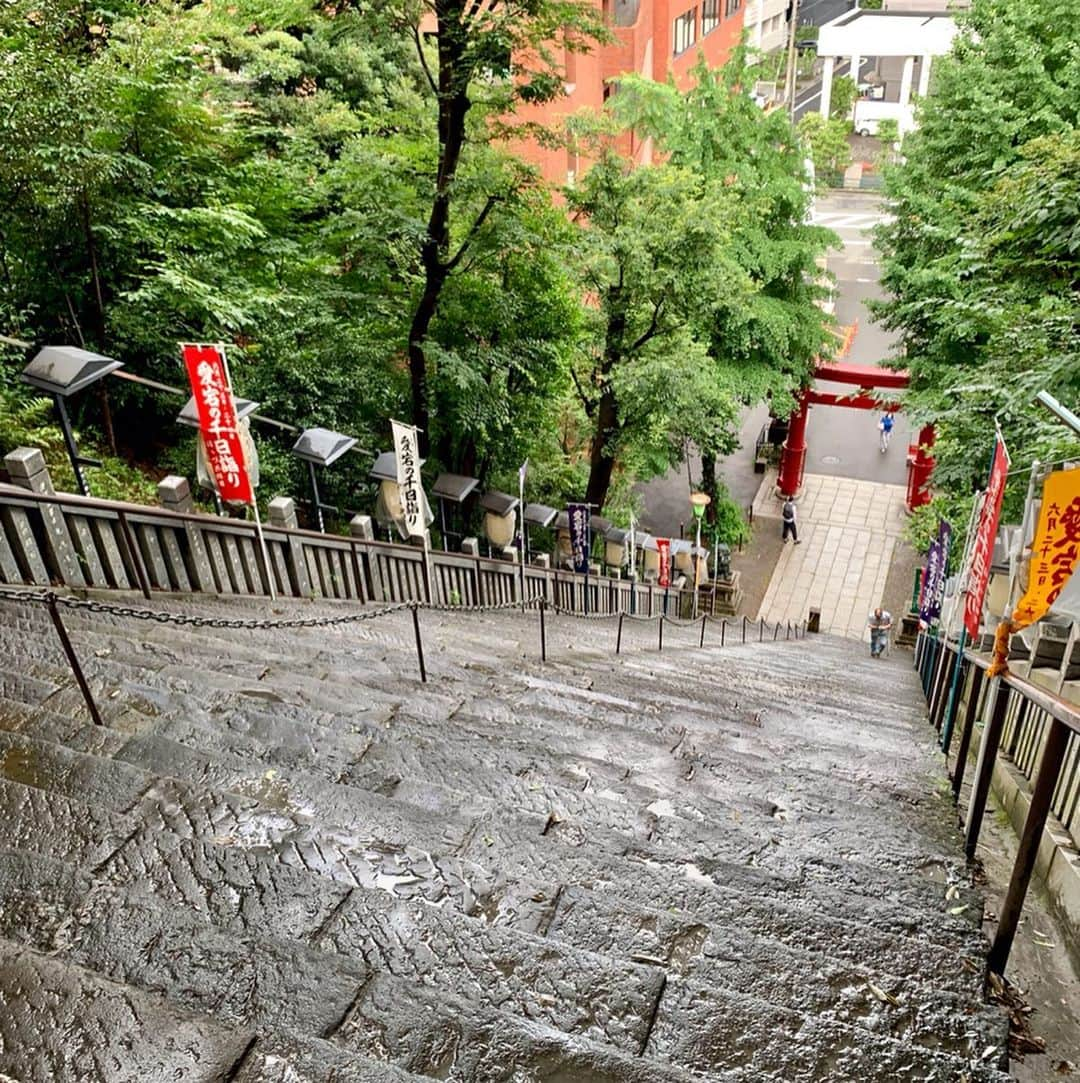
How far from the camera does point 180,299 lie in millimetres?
11070

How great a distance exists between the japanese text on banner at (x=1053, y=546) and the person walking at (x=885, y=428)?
24205 millimetres

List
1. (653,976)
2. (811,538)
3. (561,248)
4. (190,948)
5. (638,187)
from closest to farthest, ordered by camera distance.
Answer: (190,948)
(653,976)
(561,248)
(638,187)
(811,538)

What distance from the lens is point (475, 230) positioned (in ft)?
37.6

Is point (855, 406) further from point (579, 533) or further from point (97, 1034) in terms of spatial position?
point (97, 1034)

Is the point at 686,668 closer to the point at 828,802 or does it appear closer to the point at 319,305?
the point at 828,802

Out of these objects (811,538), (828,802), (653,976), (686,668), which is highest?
(653,976)

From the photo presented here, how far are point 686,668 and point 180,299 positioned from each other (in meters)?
8.18

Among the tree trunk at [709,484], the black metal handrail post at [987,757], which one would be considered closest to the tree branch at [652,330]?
the tree trunk at [709,484]

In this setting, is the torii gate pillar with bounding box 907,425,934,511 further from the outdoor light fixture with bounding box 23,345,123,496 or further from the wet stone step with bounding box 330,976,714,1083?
the wet stone step with bounding box 330,976,714,1083

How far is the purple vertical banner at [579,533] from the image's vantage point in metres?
16.2

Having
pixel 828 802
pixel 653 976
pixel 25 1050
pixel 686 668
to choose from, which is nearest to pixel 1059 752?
pixel 653 976

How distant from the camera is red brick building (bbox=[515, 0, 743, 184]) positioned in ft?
80.0

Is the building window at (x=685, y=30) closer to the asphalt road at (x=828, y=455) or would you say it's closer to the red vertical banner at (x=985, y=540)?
the asphalt road at (x=828, y=455)

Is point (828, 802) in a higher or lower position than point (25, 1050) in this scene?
lower
